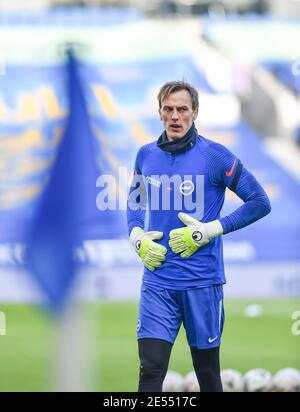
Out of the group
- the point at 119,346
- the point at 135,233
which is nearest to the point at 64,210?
the point at 135,233

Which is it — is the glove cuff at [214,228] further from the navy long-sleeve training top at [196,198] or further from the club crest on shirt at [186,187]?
the club crest on shirt at [186,187]

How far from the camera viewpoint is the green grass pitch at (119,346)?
209 inches

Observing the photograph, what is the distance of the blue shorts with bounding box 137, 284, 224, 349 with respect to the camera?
4012 mm

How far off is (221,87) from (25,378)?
3211 millimetres

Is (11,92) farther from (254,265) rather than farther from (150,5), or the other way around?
(254,265)

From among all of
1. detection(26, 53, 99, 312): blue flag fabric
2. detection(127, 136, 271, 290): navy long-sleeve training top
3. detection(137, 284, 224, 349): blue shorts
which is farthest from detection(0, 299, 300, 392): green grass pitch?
detection(127, 136, 271, 290): navy long-sleeve training top

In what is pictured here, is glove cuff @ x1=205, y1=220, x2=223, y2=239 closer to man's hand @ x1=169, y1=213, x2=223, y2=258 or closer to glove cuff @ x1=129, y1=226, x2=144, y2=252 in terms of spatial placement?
man's hand @ x1=169, y1=213, x2=223, y2=258

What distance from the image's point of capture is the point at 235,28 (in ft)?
25.6

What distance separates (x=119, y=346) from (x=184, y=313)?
207cm

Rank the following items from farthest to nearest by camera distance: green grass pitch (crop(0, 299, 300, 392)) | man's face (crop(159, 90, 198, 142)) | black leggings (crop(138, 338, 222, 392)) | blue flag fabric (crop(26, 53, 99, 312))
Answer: green grass pitch (crop(0, 299, 300, 392))
blue flag fabric (crop(26, 53, 99, 312))
man's face (crop(159, 90, 198, 142))
black leggings (crop(138, 338, 222, 392))

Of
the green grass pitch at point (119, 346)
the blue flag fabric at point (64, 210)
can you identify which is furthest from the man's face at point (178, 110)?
the green grass pitch at point (119, 346)

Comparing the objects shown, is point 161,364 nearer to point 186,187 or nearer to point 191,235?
point 191,235

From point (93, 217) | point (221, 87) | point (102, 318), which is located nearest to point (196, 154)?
point (93, 217)

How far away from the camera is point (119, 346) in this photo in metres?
6.05
